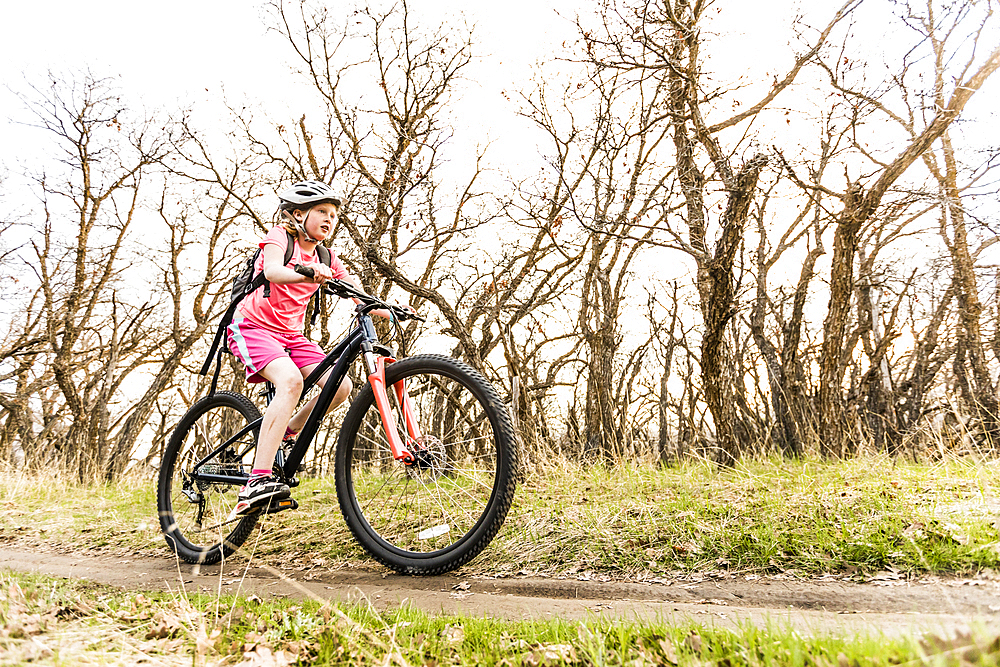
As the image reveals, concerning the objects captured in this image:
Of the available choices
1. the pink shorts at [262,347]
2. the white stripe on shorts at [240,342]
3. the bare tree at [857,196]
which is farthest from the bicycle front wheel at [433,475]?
the bare tree at [857,196]

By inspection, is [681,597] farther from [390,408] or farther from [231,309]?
[231,309]

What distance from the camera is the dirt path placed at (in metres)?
2.13

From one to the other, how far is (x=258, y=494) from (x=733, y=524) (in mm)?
2789

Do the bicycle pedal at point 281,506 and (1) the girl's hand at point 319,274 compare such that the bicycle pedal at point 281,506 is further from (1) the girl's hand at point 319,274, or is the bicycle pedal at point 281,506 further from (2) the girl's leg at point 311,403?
(1) the girl's hand at point 319,274

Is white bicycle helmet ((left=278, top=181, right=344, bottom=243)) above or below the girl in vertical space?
above

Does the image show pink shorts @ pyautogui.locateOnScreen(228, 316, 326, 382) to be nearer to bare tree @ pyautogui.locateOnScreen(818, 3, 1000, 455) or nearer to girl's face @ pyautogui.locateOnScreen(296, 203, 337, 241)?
girl's face @ pyautogui.locateOnScreen(296, 203, 337, 241)

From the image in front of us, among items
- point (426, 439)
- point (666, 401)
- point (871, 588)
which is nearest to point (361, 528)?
point (426, 439)

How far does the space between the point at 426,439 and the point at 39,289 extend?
16.2 meters

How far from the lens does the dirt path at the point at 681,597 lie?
2.13 m

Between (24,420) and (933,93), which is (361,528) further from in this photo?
(24,420)

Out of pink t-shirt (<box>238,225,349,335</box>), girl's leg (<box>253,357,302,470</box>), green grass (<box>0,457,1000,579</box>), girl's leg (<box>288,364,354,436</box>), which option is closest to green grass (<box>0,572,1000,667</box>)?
green grass (<box>0,457,1000,579</box>)

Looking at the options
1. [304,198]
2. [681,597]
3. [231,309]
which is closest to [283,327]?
[231,309]

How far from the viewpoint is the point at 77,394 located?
49.5 ft

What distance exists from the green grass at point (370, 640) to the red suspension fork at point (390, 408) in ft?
3.21
